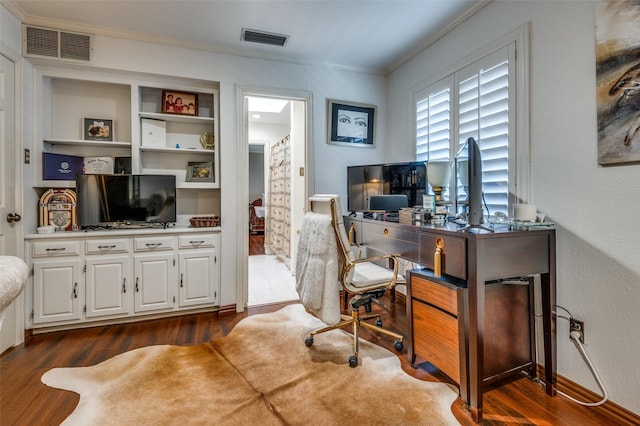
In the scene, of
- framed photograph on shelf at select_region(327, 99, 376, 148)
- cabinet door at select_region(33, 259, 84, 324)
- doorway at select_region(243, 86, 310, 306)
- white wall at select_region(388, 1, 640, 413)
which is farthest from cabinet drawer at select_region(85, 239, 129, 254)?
white wall at select_region(388, 1, 640, 413)

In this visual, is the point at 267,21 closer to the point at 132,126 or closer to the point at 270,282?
the point at 132,126

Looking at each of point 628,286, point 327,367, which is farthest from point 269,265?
point 628,286

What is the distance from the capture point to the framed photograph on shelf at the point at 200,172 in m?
3.10

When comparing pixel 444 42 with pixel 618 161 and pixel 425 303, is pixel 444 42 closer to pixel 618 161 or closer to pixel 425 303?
pixel 618 161

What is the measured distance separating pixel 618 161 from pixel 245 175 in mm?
2695

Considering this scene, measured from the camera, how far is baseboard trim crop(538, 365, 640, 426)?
1.44m

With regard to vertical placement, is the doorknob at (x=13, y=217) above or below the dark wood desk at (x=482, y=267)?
above

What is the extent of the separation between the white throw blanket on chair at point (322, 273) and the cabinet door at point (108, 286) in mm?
1692

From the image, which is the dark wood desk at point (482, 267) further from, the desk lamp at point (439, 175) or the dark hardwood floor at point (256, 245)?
the dark hardwood floor at point (256, 245)

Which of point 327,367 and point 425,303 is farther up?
point 425,303

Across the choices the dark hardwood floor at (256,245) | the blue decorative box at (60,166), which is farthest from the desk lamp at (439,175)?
the dark hardwood floor at (256,245)

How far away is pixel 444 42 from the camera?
2.62 metres

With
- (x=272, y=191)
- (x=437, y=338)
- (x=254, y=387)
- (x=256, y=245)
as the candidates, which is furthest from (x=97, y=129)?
(x=256, y=245)

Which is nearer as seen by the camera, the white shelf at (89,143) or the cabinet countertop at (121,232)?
the cabinet countertop at (121,232)
